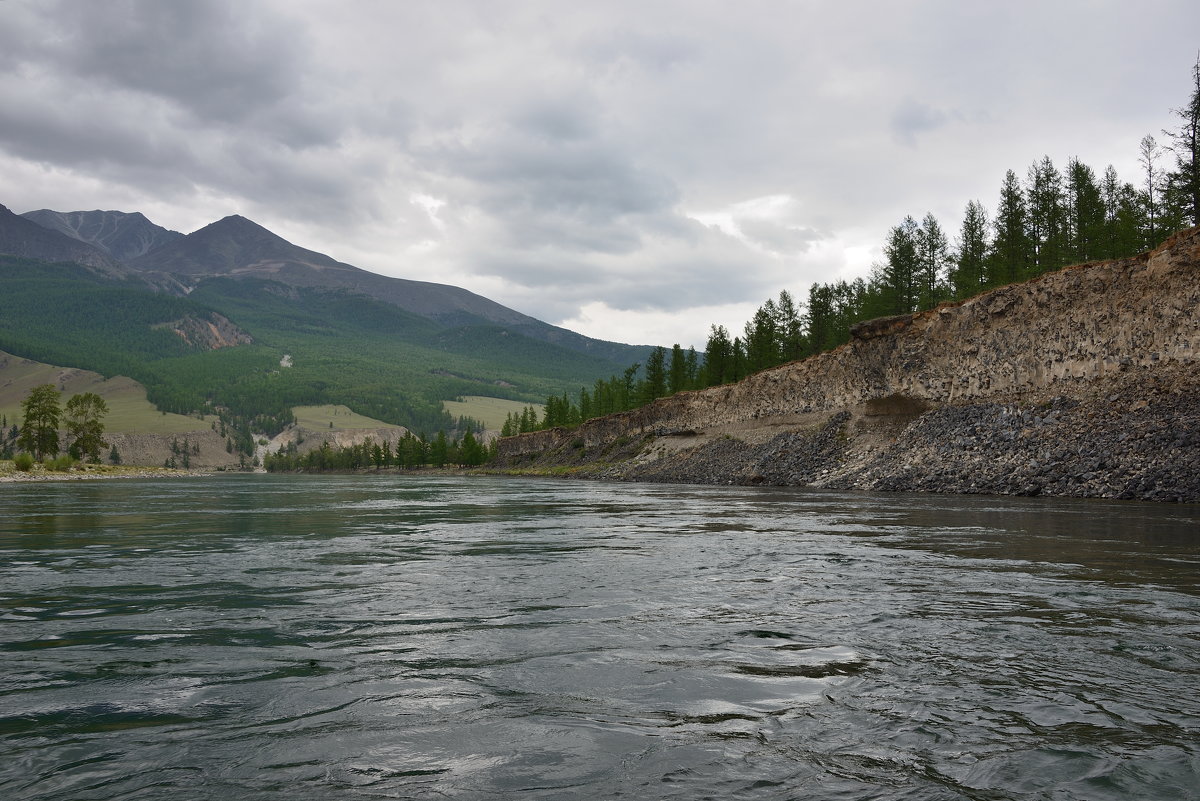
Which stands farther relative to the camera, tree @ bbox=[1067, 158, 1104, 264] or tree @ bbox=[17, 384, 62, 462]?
tree @ bbox=[17, 384, 62, 462]

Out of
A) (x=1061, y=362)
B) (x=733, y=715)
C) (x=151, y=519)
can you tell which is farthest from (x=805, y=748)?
(x=1061, y=362)

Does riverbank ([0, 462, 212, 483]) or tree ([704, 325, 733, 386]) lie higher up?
tree ([704, 325, 733, 386])

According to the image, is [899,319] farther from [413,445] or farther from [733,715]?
[413,445]

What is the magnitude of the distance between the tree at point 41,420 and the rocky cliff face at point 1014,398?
313ft

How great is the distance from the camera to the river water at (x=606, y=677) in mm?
3967

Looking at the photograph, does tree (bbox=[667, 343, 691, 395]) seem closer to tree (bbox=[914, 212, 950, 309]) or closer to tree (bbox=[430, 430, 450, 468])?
tree (bbox=[914, 212, 950, 309])

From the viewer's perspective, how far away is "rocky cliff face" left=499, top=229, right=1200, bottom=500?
29.0 metres

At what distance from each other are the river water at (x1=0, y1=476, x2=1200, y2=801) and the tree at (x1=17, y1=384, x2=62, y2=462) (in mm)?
112072

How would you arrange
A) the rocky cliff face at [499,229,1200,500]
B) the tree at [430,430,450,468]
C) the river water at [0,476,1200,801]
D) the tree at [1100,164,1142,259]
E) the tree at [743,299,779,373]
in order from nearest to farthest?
the river water at [0,476,1200,801] < the rocky cliff face at [499,229,1200,500] < the tree at [1100,164,1142,259] < the tree at [743,299,779,373] < the tree at [430,430,450,468]

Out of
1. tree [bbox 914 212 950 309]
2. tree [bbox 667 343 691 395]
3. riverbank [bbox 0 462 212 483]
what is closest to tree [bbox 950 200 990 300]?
tree [bbox 914 212 950 309]

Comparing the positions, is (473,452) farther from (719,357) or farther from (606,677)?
(606,677)

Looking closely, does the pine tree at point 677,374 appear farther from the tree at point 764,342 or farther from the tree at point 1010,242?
the tree at point 1010,242

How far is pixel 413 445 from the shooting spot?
194 m

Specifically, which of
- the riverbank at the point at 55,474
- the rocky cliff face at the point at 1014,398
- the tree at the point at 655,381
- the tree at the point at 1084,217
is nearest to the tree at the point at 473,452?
the tree at the point at 655,381
